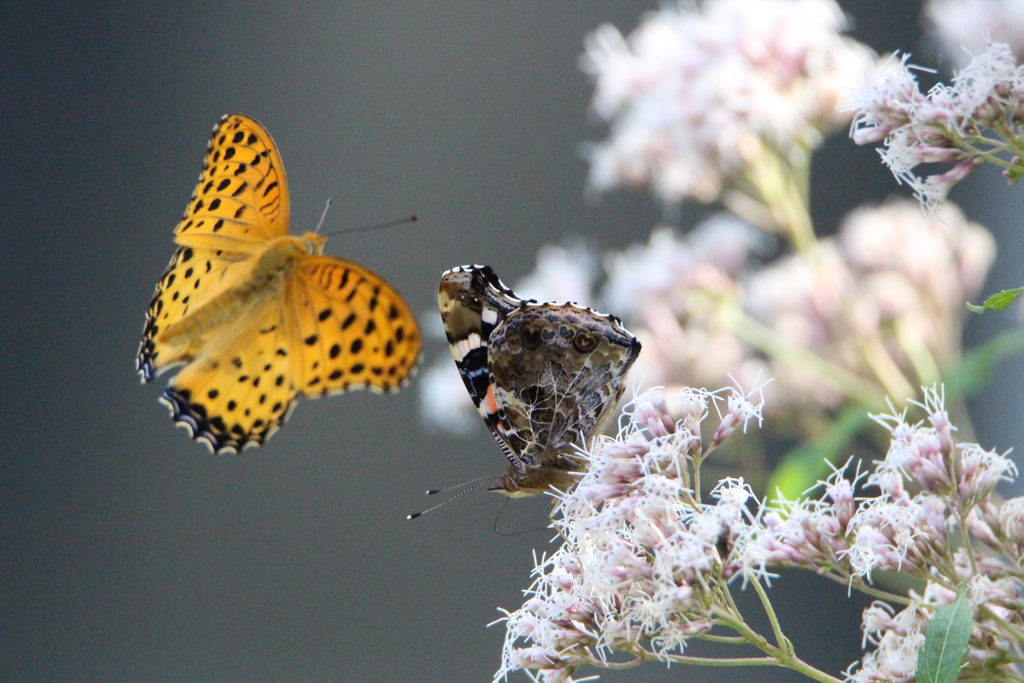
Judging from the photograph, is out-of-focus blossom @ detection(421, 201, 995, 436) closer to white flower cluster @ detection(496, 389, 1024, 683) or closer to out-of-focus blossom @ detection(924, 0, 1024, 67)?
out-of-focus blossom @ detection(924, 0, 1024, 67)

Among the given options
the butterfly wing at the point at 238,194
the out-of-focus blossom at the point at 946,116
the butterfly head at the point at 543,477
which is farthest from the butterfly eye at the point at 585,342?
the butterfly wing at the point at 238,194

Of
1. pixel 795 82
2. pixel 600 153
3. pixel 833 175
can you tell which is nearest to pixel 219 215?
pixel 600 153

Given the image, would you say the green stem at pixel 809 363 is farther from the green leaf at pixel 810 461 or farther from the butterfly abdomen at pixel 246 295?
the butterfly abdomen at pixel 246 295

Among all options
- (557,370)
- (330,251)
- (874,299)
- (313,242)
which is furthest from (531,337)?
(330,251)

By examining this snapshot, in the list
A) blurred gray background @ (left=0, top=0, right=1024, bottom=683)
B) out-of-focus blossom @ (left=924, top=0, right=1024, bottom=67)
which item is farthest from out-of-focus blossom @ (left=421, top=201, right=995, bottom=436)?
blurred gray background @ (left=0, top=0, right=1024, bottom=683)

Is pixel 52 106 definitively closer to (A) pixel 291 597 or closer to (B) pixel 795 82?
(A) pixel 291 597
